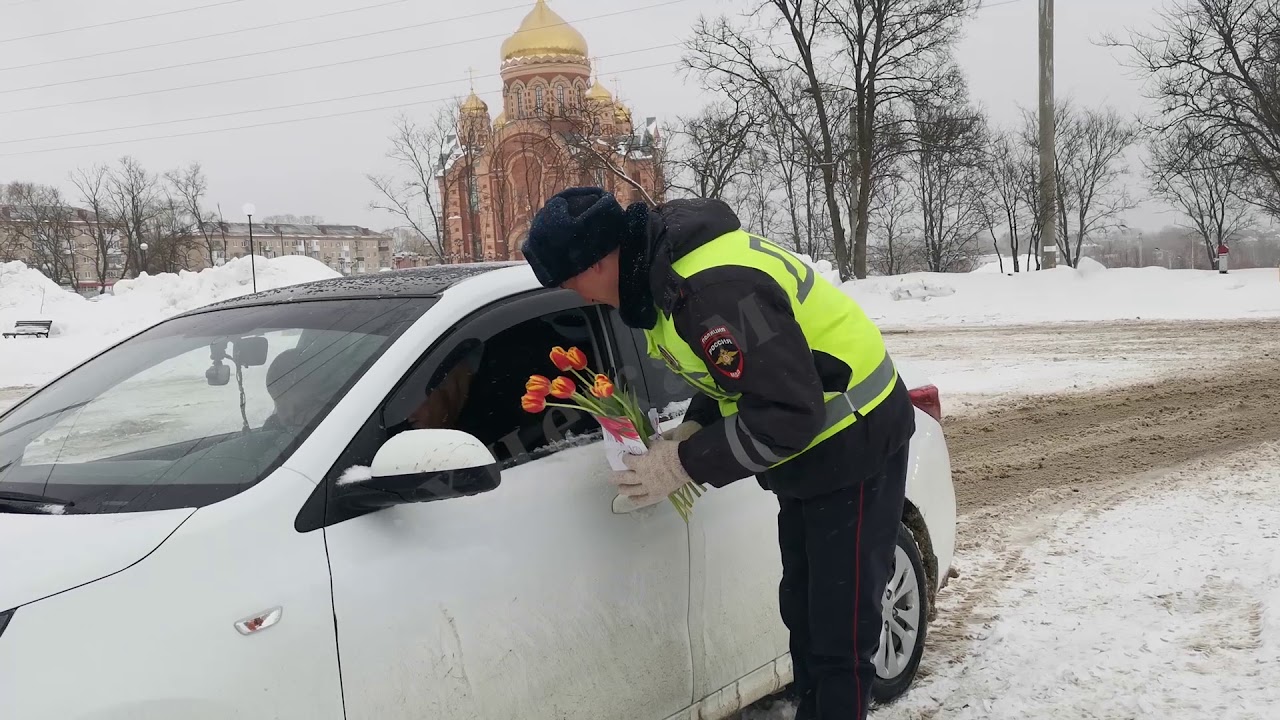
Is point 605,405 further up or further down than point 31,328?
further down


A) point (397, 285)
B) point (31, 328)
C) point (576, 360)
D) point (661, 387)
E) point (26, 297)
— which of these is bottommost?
point (661, 387)

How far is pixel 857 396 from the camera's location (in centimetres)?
238

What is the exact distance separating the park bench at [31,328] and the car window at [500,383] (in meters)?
29.1

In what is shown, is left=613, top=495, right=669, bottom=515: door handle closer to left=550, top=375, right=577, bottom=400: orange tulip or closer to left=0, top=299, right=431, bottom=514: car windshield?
left=550, top=375, right=577, bottom=400: orange tulip

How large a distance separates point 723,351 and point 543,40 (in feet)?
192

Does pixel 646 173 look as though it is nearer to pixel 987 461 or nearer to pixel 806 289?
pixel 987 461

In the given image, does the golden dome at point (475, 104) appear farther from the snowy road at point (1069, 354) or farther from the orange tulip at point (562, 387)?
the orange tulip at point (562, 387)

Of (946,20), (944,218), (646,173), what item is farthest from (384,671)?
(944,218)

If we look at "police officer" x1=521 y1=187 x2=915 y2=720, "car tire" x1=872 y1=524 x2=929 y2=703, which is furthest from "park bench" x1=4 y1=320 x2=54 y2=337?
"police officer" x1=521 y1=187 x2=915 y2=720

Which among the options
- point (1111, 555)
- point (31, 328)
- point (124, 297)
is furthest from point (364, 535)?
point (124, 297)

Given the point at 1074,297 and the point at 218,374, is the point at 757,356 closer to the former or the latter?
the point at 218,374

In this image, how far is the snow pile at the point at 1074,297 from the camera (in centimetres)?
1880

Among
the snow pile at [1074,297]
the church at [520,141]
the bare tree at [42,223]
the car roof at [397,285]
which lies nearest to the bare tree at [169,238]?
the bare tree at [42,223]

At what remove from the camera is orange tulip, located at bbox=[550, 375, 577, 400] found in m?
2.32
